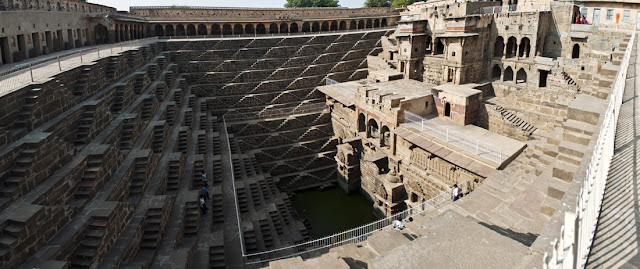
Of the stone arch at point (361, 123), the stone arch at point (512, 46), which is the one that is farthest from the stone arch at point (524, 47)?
the stone arch at point (361, 123)

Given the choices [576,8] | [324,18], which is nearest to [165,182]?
[576,8]

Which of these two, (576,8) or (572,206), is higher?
(576,8)

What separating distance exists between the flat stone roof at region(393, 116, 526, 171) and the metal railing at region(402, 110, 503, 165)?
118mm

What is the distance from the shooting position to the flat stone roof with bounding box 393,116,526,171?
15.1 meters

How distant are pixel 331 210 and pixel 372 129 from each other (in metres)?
5.05

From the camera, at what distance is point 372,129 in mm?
22656

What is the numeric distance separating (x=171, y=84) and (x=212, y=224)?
38.7 ft

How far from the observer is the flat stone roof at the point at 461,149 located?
49.6 feet

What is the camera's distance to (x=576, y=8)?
25188 millimetres

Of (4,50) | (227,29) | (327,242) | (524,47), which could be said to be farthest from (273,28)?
(327,242)

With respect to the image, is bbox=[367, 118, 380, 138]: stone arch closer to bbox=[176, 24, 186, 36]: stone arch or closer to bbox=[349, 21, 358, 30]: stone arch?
bbox=[176, 24, 186, 36]: stone arch

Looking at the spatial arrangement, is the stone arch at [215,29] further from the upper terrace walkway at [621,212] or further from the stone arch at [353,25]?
the upper terrace walkway at [621,212]

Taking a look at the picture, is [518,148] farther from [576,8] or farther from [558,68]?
[576,8]

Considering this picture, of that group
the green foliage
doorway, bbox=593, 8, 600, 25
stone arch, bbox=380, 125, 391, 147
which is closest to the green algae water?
stone arch, bbox=380, 125, 391, 147
